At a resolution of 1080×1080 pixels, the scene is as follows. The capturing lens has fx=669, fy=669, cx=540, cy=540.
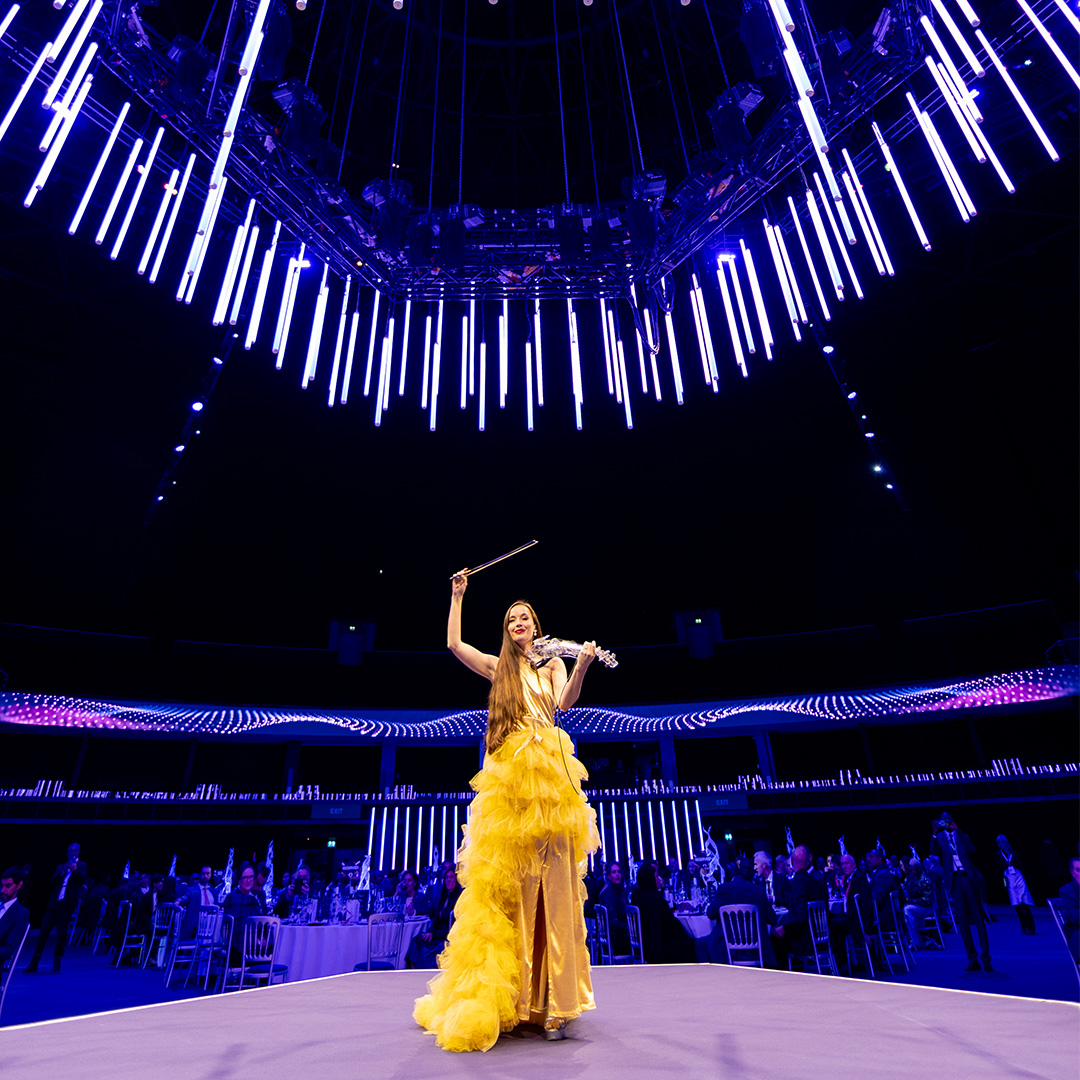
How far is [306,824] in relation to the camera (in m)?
16.7

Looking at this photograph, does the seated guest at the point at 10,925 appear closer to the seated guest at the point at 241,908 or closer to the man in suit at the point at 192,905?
the seated guest at the point at 241,908

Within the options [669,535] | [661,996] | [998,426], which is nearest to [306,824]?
[669,535]

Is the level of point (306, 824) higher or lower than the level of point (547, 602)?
lower

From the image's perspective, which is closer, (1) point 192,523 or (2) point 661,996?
(2) point 661,996

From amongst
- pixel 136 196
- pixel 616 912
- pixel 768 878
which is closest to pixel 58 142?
pixel 136 196

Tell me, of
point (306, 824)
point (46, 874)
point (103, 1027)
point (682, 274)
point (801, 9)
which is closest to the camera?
point (103, 1027)

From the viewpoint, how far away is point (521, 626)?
2879 mm

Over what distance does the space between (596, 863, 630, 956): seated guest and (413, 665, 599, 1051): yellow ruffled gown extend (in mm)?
5222

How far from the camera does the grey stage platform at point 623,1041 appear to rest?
1882mm

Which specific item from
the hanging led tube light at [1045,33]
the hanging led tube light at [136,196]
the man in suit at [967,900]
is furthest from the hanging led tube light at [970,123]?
the hanging led tube light at [136,196]

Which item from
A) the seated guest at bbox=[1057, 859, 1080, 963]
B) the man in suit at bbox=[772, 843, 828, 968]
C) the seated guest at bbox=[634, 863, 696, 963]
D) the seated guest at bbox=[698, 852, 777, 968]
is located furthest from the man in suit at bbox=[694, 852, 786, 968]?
the seated guest at bbox=[1057, 859, 1080, 963]

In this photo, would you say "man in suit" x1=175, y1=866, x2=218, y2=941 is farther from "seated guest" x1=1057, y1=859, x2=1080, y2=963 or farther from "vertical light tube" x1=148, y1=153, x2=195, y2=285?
"seated guest" x1=1057, y1=859, x2=1080, y2=963

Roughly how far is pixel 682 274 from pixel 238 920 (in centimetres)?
942

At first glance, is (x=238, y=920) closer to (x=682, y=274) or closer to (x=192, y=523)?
(x=682, y=274)
